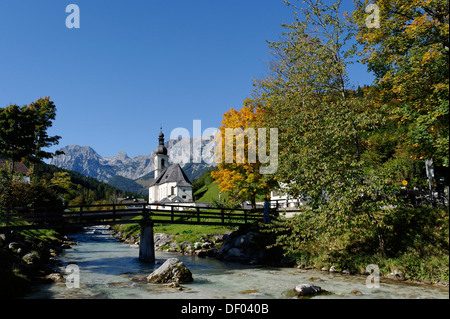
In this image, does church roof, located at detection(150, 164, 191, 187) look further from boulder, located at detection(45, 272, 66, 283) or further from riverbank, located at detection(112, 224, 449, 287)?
boulder, located at detection(45, 272, 66, 283)

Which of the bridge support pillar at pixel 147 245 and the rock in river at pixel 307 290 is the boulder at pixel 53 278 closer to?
the bridge support pillar at pixel 147 245

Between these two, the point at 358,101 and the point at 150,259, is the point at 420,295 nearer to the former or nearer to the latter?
the point at 358,101

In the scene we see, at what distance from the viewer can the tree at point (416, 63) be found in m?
13.4

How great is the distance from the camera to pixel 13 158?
3475 cm

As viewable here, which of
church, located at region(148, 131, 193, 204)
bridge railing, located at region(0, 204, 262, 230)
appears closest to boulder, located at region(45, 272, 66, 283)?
bridge railing, located at region(0, 204, 262, 230)

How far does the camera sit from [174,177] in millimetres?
106438

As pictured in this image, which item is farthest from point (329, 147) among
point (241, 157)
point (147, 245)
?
point (147, 245)

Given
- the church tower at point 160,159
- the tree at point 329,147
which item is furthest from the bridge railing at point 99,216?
the church tower at point 160,159

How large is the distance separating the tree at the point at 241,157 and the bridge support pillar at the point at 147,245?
697 cm

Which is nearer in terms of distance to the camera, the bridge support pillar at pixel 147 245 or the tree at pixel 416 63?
the tree at pixel 416 63

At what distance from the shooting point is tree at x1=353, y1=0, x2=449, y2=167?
13.4m

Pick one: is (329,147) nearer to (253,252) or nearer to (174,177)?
(253,252)

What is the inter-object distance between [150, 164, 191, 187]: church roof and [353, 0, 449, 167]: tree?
89.6 metres
